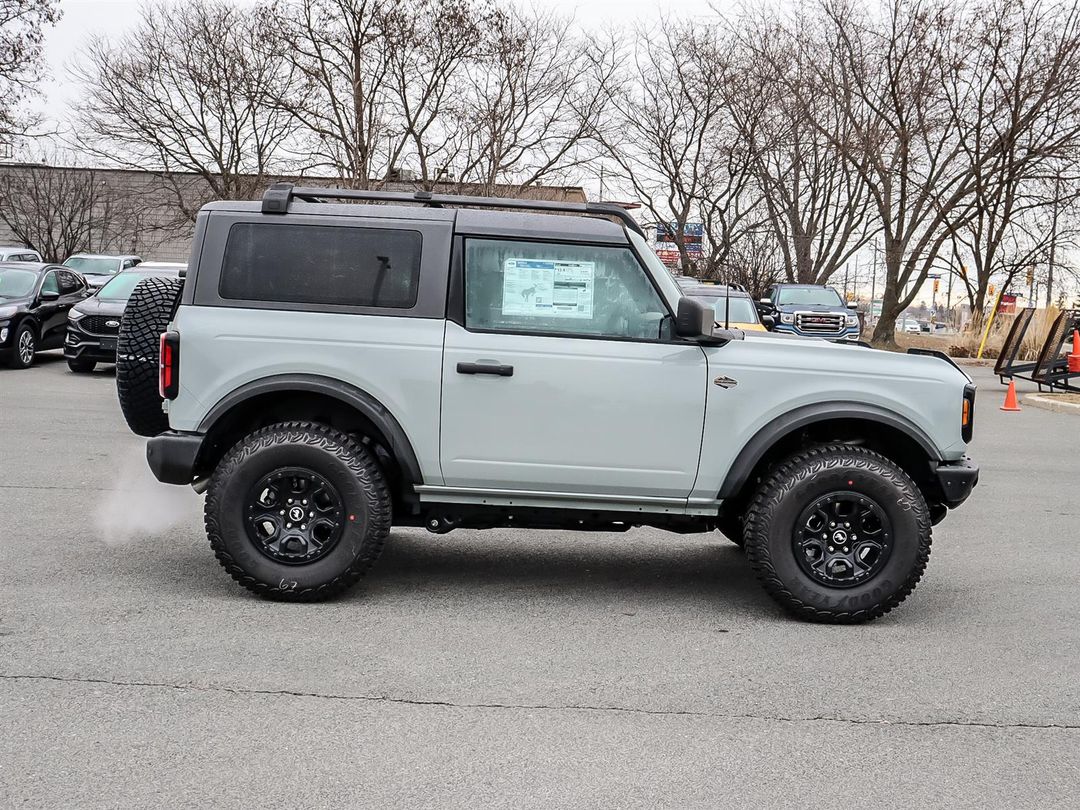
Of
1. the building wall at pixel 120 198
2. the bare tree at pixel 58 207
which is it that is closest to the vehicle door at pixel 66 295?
the building wall at pixel 120 198

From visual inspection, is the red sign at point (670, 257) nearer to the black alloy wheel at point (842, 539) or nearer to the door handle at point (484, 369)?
the black alloy wheel at point (842, 539)

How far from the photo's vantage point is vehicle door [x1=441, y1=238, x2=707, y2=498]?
221 inches

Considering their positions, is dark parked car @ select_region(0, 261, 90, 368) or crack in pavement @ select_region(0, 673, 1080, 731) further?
dark parked car @ select_region(0, 261, 90, 368)

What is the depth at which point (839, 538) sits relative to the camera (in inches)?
223

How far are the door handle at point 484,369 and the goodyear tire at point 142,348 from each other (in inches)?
64.6

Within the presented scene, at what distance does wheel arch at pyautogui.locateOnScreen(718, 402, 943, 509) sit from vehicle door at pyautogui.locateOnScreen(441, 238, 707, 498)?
0.25m

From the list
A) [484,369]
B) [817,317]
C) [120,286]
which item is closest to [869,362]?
[484,369]

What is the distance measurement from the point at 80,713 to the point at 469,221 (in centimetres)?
289

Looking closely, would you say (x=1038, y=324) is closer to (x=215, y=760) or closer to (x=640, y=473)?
(x=640, y=473)

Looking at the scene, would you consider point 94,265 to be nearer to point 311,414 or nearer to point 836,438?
point 311,414

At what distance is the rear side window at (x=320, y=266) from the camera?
5734mm

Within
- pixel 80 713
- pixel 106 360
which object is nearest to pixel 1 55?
pixel 106 360

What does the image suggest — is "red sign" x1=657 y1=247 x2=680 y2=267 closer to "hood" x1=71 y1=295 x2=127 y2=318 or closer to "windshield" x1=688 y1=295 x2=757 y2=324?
"windshield" x1=688 y1=295 x2=757 y2=324

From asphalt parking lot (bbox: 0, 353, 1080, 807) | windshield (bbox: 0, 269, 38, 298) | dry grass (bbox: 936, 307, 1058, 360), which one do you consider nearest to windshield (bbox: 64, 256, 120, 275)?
windshield (bbox: 0, 269, 38, 298)
